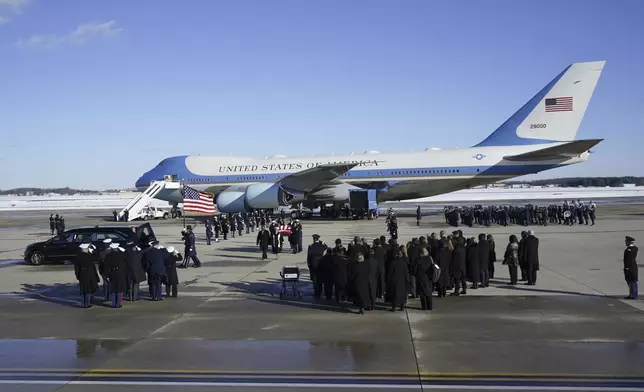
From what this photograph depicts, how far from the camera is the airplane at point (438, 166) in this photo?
128ft

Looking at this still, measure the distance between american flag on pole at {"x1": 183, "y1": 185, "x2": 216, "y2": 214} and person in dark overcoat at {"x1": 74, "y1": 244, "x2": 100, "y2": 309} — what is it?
13.6m

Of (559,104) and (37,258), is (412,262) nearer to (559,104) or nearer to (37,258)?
(37,258)

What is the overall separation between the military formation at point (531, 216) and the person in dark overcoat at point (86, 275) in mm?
23771

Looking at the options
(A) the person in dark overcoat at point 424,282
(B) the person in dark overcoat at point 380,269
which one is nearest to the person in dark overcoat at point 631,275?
(A) the person in dark overcoat at point 424,282

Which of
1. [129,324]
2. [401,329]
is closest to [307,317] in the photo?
[401,329]

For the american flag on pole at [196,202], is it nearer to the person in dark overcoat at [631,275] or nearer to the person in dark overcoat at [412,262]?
the person in dark overcoat at [412,262]

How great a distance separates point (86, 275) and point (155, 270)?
4.69ft

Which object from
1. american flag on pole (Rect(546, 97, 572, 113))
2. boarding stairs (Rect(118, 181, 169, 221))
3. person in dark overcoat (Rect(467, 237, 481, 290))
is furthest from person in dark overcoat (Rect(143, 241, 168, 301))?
american flag on pole (Rect(546, 97, 572, 113))

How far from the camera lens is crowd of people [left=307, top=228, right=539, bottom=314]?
11578mm

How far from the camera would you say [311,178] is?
133 ft

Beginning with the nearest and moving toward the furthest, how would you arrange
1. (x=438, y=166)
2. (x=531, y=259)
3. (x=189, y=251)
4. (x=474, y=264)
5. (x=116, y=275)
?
(x=116, y=275), (x=474, y=264), (x=531, y=259), (x=189, y=251), (x=438, y=166)

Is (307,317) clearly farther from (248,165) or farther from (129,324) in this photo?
(248,165)

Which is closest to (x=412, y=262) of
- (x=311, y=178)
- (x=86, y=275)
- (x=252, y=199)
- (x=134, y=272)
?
(x=134, y=272)

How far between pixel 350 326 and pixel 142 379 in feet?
13.0
